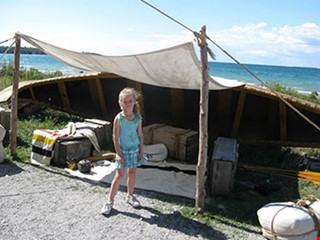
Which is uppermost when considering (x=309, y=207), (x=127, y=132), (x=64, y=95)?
(x=127, y=132)

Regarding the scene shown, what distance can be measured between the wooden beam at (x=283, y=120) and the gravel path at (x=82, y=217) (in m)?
2.90

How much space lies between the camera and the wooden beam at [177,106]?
6.35m

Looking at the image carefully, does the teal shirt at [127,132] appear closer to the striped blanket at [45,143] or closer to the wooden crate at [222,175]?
the wooden crate at [222,175]

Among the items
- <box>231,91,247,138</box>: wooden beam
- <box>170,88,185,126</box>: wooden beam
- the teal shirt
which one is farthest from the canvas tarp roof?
<box>170,88,185,126</box>: wooden beam

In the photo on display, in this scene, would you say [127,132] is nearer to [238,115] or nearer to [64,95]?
[238,115]

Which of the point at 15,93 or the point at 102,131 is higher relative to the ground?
the point at 15,93

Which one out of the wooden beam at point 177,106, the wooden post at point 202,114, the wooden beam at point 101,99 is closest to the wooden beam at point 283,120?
the wooden beam at point 177,106

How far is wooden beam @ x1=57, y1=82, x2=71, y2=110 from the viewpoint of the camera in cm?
732

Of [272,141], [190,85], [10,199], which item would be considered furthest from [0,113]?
[272,141]

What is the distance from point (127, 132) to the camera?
10.9 ft

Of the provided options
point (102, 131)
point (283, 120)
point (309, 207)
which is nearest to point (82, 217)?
point (309, 207)

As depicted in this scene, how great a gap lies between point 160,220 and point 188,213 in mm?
345

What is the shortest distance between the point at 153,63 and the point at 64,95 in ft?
13.1

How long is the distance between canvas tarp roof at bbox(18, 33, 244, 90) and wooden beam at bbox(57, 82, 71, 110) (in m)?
2.35
